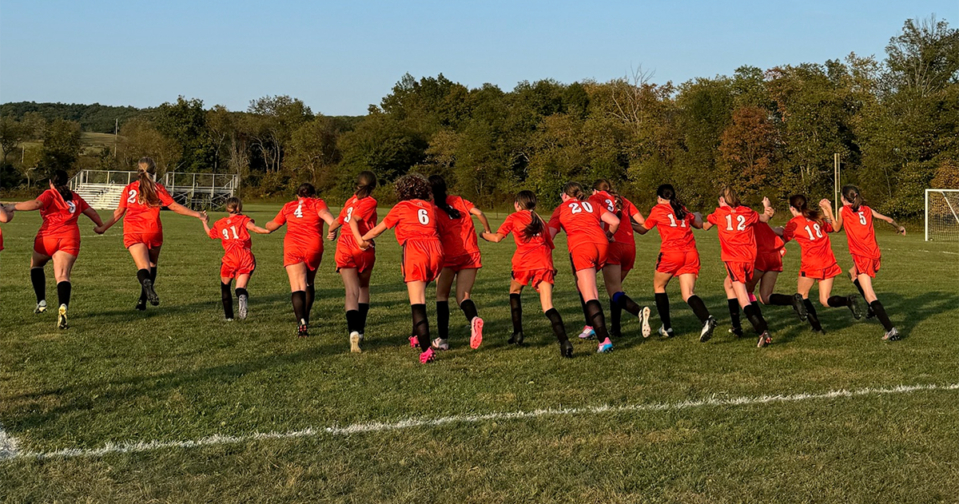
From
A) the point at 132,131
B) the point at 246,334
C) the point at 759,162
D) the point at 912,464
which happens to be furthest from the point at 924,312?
the point at 132,131

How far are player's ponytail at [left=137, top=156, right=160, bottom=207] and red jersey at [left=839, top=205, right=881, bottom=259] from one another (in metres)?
8.11

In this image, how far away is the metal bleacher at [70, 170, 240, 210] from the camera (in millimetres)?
55500

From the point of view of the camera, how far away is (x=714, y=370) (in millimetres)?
6906

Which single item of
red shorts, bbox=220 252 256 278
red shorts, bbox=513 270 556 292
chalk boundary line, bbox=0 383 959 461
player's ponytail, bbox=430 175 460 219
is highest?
player's ponytail, bbox=430 175 460 219

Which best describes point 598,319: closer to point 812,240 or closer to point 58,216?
point 812,240

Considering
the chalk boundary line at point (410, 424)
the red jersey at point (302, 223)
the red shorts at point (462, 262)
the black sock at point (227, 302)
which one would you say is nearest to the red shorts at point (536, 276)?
the red shorts at point (462, 262)

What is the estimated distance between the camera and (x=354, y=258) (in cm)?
795

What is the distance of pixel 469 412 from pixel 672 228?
13.5 feet

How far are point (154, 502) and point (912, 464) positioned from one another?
3.90 metres

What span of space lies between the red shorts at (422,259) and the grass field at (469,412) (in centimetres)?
81

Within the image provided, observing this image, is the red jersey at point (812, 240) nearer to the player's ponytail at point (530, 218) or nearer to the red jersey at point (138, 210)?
the player's ponytail at point (530, 218)

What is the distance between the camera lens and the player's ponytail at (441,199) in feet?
24.9

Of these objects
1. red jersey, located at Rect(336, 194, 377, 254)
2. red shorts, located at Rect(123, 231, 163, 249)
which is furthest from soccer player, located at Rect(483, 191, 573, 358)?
red shorts, located at Rect(123, 231, 163, 249)

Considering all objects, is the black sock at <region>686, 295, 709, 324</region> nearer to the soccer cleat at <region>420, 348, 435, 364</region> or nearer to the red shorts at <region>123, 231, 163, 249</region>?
the soccer cleat at <region>420, 348, 435, 364</region>
